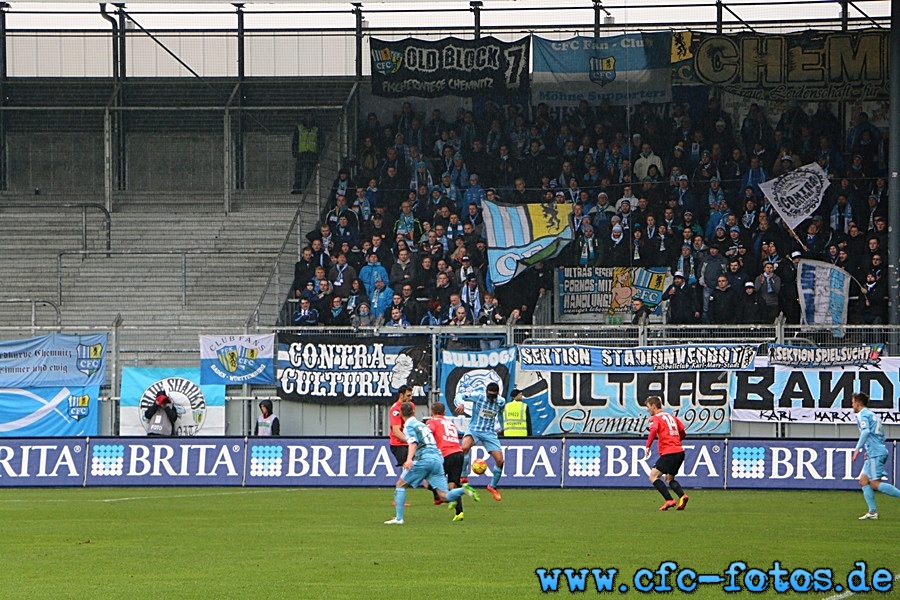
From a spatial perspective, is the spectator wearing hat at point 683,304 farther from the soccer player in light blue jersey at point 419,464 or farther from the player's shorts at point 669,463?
the soccer player in light blue jersey at point 419,464

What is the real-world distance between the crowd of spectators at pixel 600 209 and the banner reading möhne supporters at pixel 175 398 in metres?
2.76

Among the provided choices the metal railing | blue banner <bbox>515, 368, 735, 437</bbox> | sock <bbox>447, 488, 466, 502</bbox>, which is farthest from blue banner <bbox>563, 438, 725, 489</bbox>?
the metal railing

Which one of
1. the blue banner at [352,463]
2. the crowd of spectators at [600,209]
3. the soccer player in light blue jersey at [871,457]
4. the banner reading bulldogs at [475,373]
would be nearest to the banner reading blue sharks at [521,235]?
the crowd of spectators at [600,209]

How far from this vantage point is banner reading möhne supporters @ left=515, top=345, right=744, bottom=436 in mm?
28578

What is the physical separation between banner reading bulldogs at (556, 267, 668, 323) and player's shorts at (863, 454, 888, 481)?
12106mm

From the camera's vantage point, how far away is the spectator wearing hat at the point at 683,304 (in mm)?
30609

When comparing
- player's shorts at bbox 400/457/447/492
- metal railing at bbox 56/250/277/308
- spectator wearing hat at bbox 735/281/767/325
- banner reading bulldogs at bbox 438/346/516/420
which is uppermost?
metal railing at bbox 56/250/277/308

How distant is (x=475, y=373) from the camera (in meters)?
29.4

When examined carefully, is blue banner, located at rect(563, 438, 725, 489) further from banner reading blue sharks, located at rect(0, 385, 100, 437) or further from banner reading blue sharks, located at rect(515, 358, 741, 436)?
banner reading blue sharks, located at rect(0, 385, 100, 437)

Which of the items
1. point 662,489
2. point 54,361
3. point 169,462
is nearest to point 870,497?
point 662,489

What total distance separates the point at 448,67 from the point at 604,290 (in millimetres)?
7944

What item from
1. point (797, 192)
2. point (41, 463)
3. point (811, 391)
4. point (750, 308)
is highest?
point (797, 192)

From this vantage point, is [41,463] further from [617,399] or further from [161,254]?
[161,254]

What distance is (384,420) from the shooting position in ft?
98.3
